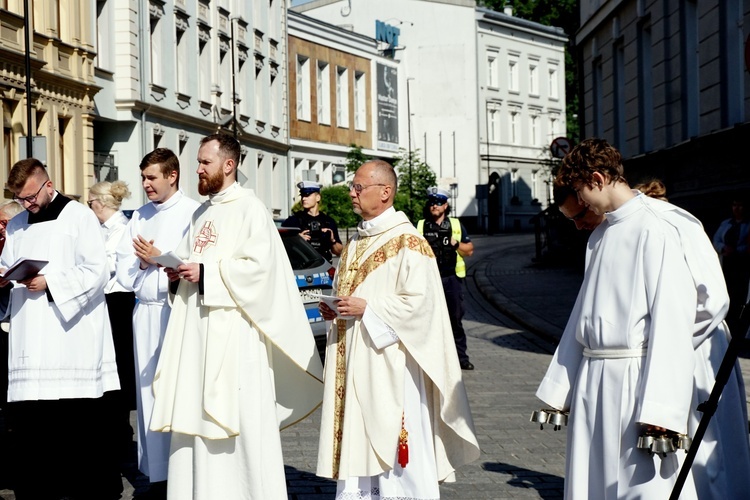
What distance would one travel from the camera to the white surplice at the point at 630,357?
184 inches

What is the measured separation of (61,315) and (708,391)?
158 inches

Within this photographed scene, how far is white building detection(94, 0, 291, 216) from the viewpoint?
35500 mm

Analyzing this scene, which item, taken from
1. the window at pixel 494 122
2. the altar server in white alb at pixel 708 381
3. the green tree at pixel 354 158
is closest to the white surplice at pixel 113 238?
the altar server in white alb at pixel 708 381

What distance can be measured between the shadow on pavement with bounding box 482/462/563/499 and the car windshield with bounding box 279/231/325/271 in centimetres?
514

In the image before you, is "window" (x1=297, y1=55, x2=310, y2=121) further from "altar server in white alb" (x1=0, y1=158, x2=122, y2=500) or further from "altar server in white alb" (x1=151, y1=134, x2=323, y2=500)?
"altar server in white alb" (x1=151, y1=134, x2=323, y2=500)

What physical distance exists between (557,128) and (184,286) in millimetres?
74298

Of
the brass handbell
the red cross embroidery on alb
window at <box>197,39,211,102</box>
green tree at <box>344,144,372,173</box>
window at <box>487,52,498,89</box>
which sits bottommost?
the brass handbell

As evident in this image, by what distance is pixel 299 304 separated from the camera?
265 inches

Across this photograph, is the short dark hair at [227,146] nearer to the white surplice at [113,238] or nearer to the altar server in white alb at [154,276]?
the altar server in white alb at [154,276]

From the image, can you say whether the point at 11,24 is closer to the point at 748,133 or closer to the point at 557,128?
the point at 748,133

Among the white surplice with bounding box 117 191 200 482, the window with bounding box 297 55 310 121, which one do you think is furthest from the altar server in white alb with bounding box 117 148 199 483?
the window with bounding box 297 55 310 121

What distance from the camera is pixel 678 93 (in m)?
22.0

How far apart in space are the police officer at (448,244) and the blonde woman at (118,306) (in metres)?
4.25

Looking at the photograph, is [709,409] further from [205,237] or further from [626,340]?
[205,237]
